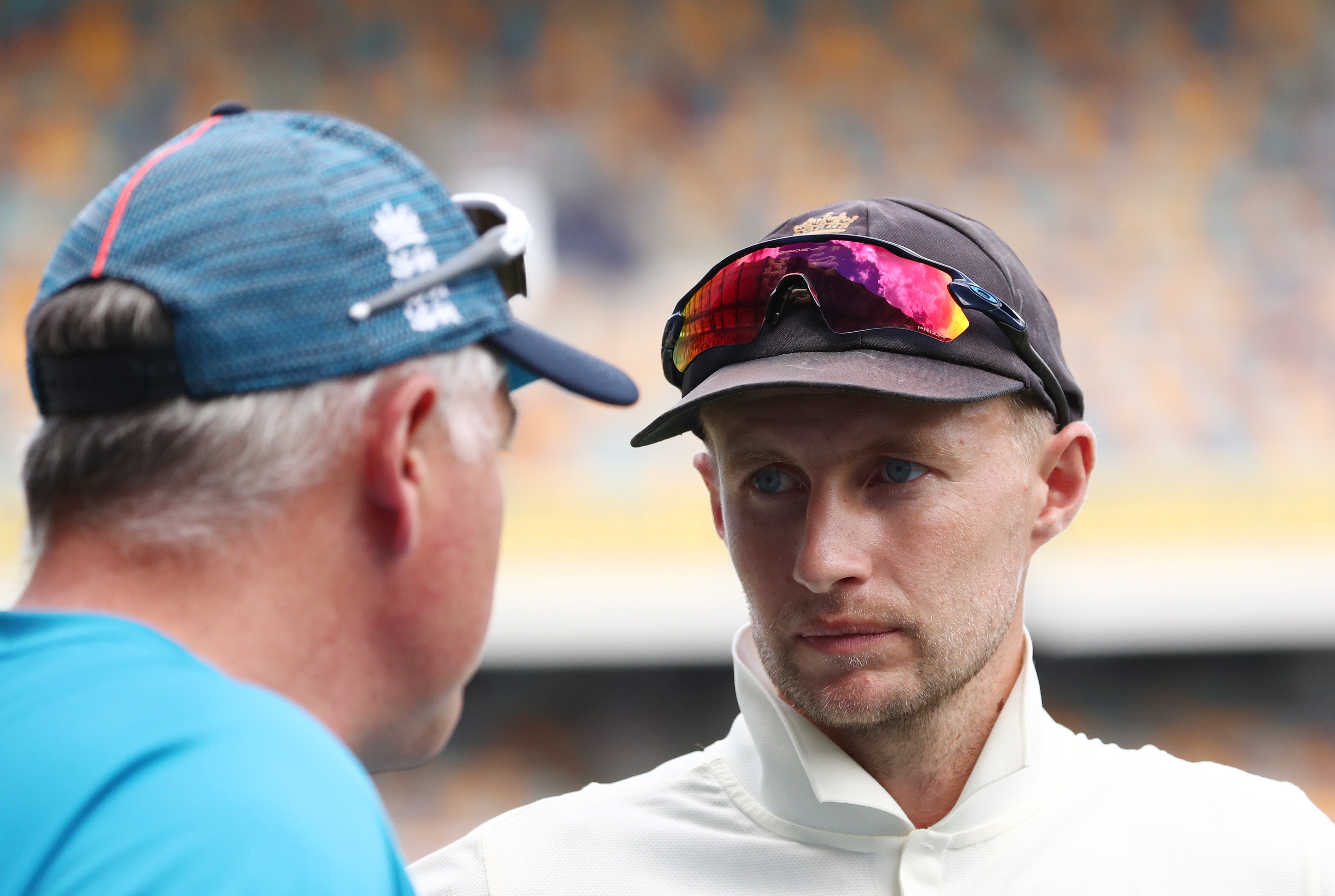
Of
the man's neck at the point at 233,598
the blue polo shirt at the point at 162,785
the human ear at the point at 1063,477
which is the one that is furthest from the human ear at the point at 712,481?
the blue polo shirt at the point at 162,785

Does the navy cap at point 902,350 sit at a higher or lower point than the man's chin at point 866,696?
higher

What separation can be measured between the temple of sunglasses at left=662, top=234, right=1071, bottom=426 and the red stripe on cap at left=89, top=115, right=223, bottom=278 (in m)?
0.69

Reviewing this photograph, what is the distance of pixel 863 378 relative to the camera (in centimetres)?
143

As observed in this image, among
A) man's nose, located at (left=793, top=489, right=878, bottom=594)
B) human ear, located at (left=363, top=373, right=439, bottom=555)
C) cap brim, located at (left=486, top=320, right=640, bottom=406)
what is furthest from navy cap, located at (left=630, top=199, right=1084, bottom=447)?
human ear, located at (left=363, top=373, right=439, bottom=555)

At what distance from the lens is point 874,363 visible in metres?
1.47

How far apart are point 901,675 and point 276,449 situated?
824 millimetres

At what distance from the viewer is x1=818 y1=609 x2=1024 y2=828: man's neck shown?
1.55 m

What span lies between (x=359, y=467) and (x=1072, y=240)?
512 centimetres

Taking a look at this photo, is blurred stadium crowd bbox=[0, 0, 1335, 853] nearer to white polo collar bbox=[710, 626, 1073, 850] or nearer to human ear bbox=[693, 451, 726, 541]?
human ear bbox=[693, 451, 726, 541]

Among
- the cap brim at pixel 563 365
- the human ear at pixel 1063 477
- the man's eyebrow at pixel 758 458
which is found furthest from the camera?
the human ear at pixel 1063 477

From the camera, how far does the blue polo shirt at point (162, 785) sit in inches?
27.8

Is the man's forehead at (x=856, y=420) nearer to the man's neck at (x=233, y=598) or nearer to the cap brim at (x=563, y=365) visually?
the cap brim at (x=563, y=365)

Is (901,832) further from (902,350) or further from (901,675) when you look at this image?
(902,350)

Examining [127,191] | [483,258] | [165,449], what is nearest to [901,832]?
[483,258]
